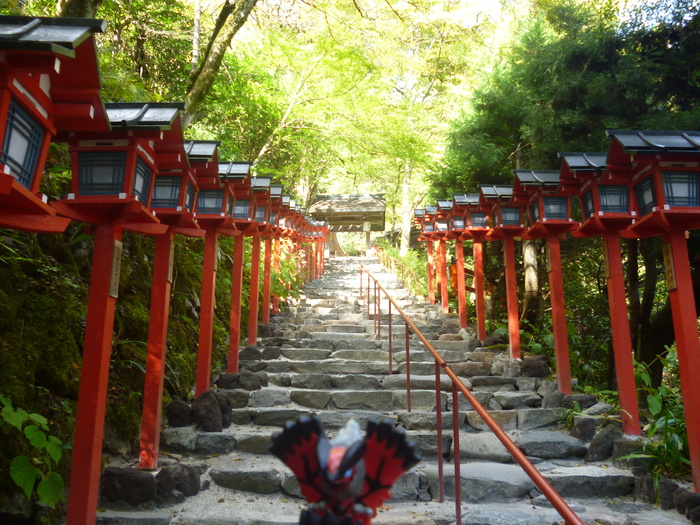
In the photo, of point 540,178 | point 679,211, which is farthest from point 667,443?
point 540,178

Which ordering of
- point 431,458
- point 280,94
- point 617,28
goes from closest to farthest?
point 431,458
point 617,28
point 280,94

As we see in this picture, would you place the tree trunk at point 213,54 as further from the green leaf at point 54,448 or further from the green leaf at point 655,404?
the green leaf at point 655,404

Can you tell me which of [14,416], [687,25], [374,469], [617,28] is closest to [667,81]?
[687,25]

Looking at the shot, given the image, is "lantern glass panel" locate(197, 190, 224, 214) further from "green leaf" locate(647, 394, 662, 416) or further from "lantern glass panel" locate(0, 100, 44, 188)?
"green leaf" locate(647, 394, 662, 416)

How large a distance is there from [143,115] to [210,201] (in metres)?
2.40

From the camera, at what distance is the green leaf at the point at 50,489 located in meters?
2.59

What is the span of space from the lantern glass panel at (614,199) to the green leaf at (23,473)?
497cm

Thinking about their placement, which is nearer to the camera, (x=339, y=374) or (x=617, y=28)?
(x=339, y=374)

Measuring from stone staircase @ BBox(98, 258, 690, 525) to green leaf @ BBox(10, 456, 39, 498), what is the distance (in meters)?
1.01

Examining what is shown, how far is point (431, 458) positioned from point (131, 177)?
142 inches

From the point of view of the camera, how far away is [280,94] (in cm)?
1075

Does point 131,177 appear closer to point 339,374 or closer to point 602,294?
point 339,374

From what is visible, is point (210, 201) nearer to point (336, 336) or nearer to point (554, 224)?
point (336, 336)

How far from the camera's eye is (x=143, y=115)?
2943mm
